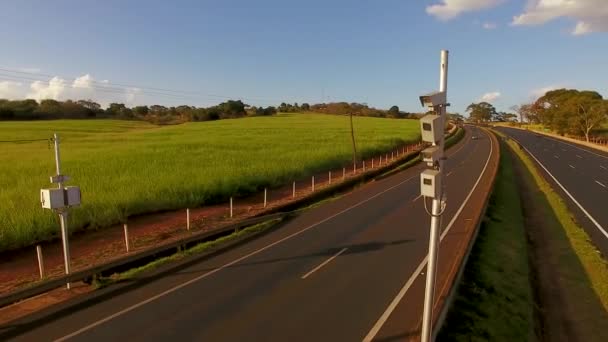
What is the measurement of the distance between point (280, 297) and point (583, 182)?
118 ft

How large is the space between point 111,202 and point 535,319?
1688 cm

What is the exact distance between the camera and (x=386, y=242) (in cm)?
1625

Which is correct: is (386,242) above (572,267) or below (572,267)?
above

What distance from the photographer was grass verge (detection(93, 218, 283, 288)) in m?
12.5

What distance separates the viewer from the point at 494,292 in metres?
12.8

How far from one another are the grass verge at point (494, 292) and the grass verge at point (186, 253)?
8475 mm

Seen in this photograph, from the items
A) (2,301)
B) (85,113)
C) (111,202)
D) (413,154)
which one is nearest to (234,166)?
(111,202)

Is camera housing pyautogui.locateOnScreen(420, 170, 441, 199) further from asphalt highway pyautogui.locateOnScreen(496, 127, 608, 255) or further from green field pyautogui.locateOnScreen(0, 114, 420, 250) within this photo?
asphalt highway pyautogui.locateOnScreen(496, 127, 608, 255)

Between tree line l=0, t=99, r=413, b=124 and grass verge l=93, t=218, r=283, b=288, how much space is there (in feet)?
166

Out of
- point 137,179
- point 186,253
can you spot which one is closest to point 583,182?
point 137,179

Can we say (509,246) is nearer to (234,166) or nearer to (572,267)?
(572,267)

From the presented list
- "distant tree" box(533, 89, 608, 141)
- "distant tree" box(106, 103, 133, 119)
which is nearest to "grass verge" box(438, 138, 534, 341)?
"distant tree" box(533, 89, 608, 141)

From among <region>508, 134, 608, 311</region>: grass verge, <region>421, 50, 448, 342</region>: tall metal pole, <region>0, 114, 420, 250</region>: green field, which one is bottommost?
<region>508, 134, 608, 311</region>: grass verge

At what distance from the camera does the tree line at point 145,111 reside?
96363 mm
